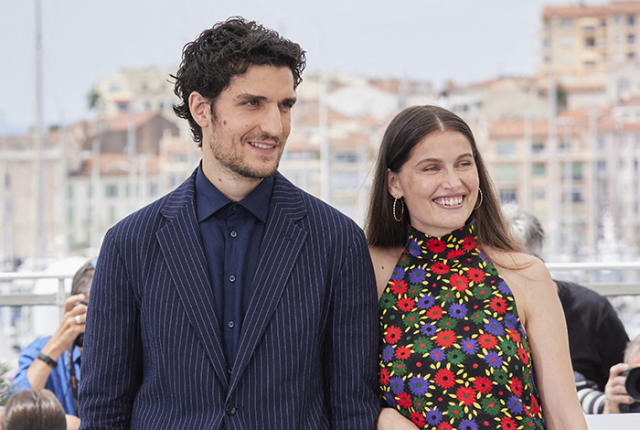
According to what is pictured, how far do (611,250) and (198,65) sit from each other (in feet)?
135

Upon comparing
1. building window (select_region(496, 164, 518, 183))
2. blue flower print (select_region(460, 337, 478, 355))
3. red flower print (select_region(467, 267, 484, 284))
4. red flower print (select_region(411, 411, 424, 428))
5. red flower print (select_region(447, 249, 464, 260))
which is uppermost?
red flower print (select_region(447, 249, 464, 260))

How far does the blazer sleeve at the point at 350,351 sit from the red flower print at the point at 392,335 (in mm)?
108

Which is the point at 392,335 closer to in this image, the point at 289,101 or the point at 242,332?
the point at 242,332

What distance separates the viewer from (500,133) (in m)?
60.2

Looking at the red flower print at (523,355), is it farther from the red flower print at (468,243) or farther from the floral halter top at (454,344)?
the red flower print at (468,243)

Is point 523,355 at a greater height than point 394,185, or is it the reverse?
point 394,185

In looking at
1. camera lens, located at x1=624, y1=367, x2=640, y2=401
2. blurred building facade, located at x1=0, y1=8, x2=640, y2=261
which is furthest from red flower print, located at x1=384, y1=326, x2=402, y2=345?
blurred building facade, located at x1=0, y1=8, x2=640, y2=261

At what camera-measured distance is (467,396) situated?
6.97ft

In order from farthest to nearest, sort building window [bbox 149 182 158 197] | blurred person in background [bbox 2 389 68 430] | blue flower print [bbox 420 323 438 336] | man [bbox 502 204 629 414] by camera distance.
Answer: building window [bbox 149 182 158 197] → man [bbox 502 204 629 414] → blurred person in background [bbox 2 389 68 430] → blue flower print [bbox 420 323 438 336]

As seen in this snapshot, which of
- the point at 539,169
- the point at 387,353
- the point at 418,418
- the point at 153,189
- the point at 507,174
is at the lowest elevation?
the point at 153,189

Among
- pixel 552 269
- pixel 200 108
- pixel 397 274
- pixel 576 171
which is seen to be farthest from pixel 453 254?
pixel 576 171

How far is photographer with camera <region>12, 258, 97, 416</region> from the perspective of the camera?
3.36 m

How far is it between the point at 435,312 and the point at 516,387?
0.86ft

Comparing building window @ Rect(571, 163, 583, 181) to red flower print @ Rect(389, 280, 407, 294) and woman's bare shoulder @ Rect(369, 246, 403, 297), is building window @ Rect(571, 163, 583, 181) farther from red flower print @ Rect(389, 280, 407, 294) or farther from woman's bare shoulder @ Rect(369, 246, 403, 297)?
red flower print @ Rect(389, 280, 407, 294)
